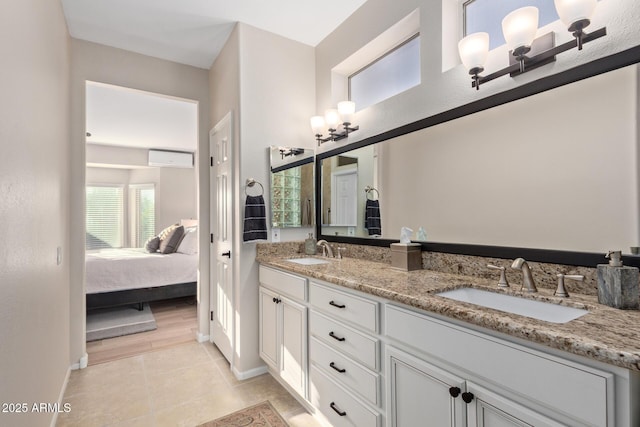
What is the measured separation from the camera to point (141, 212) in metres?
6.72

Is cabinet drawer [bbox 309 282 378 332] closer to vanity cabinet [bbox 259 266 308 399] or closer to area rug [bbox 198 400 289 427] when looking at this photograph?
vanity cabinet [bbox 259 266 308 399]

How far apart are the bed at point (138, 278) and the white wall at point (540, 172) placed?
3570 mm

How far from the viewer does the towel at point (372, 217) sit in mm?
2223

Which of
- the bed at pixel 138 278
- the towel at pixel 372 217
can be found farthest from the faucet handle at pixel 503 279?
the bed at pixel 138 278

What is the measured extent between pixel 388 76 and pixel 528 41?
1.11 meters

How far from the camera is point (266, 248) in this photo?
256 cm

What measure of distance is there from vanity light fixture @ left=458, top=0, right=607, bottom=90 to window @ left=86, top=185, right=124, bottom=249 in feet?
23.5

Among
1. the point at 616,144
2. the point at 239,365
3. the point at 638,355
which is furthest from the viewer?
the point at 239,365

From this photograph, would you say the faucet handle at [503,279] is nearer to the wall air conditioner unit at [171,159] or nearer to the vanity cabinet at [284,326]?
the vanity cabinet at [284,326]

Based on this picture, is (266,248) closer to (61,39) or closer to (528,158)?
(528,158)

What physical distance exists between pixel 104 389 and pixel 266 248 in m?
1.54

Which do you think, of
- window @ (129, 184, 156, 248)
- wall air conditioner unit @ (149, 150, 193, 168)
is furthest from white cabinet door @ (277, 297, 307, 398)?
window @ (129, 184, 156, 248)

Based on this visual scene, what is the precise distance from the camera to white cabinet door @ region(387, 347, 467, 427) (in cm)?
105

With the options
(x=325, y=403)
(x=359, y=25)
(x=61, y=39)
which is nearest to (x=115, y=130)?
(x=61, y=39)
